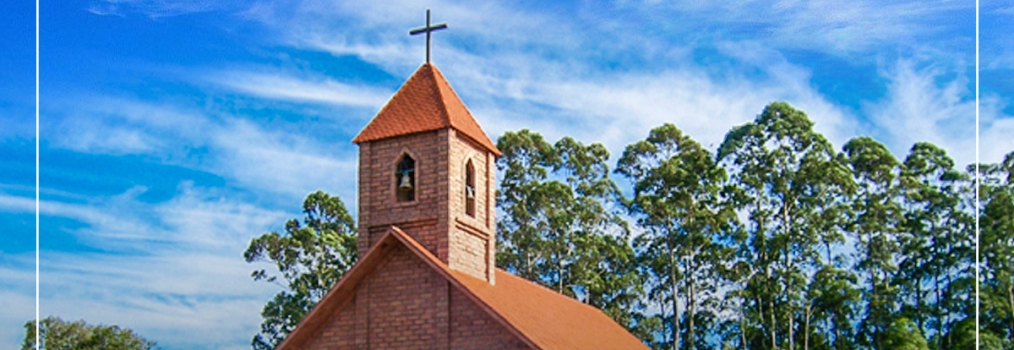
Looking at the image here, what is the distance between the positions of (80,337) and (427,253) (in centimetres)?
2568

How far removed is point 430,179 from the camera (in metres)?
29.2

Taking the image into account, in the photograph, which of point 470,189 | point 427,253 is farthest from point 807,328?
point 427,253

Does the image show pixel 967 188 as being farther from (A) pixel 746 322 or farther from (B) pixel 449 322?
(B) pixel 449 322

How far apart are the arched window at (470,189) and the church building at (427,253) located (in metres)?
0.02

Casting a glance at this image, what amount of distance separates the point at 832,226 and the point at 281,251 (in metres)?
20.3

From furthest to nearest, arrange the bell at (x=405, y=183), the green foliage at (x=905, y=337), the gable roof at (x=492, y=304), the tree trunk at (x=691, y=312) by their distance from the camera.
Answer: the tree trunk at (x=691, y=312) < the green foliage at (x=905, y=337) < the bell at (x=405, y=183) < the gable roof at (x=492, y=304)

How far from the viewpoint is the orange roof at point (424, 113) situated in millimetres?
29658

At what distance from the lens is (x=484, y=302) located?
26953mm

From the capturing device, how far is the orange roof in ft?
97.3

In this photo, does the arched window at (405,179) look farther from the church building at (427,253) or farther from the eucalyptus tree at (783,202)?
the eucalyptus tree at (783,202)

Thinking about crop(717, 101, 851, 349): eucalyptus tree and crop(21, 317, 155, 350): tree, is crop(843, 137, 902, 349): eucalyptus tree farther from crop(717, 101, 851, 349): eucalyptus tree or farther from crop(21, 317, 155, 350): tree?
crop(21, 317, 155, 350): tree

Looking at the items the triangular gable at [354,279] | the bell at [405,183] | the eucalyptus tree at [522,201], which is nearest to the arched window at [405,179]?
the bell at [405,183]

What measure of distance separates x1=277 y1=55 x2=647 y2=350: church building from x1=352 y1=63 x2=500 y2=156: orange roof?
1.1 inches

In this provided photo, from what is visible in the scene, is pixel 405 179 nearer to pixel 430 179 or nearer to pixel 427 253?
pixel 430 179
